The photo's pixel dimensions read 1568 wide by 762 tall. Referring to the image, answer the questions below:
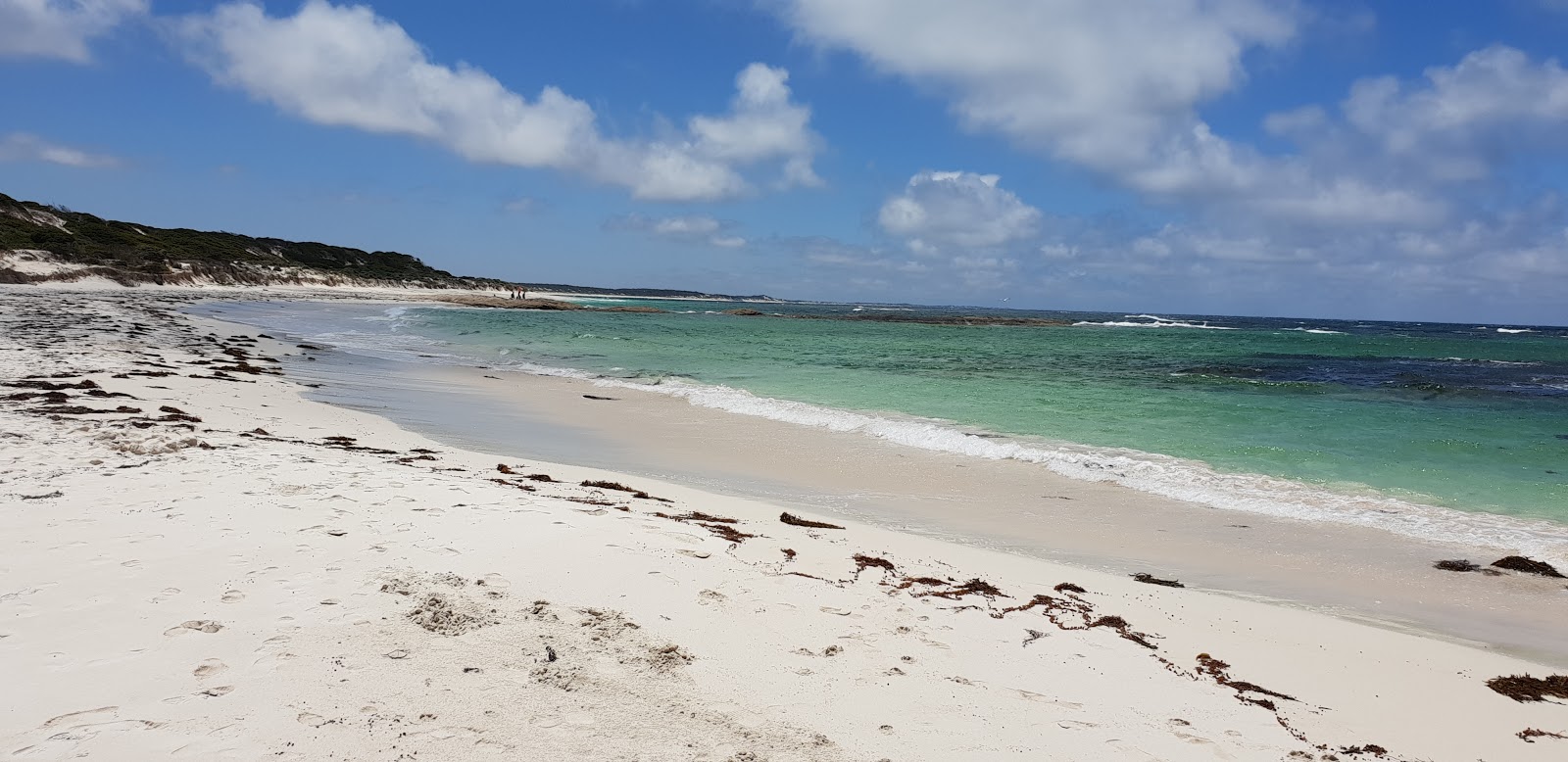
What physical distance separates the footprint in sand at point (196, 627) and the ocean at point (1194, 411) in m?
8.65

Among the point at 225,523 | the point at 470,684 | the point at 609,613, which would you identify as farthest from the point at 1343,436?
the point at 225,523

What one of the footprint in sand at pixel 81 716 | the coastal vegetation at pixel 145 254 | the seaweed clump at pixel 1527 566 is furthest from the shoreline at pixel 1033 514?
the coastal vegetation at pixel 145 254

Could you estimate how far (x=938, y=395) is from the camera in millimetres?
16297

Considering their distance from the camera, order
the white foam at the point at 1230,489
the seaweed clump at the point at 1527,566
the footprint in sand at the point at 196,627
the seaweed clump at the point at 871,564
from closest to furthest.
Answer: the footprint in sand at the point at 196,627 < the seaweed clump at the point at 871,564 < the seaweed clump at the point at 1527,566 < the white foam at the point at 1230,489

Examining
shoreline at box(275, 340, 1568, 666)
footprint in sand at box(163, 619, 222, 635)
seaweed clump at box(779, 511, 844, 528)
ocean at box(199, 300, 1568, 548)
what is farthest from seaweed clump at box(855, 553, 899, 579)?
ocean at box(199, 300, 1568, 548)

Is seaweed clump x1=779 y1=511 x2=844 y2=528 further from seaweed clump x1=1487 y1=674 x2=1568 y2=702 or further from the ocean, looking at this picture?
the ocean

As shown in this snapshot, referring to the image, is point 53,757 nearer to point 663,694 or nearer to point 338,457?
point 663,694

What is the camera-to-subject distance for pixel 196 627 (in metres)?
3.32

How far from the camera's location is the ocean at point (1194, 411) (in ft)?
28.4

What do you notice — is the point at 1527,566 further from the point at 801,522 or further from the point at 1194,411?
the point at 1194,411

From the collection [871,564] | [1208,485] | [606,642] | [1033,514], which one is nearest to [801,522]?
[871,564]

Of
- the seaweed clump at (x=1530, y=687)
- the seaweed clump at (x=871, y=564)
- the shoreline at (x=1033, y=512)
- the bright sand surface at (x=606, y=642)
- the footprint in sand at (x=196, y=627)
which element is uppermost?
the footprint in sand at (x=196, y=627)

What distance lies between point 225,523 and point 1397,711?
662cm

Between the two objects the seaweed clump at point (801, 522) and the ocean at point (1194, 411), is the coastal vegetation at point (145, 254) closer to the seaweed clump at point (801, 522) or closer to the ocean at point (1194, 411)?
the ocean at point (1194, 411)
